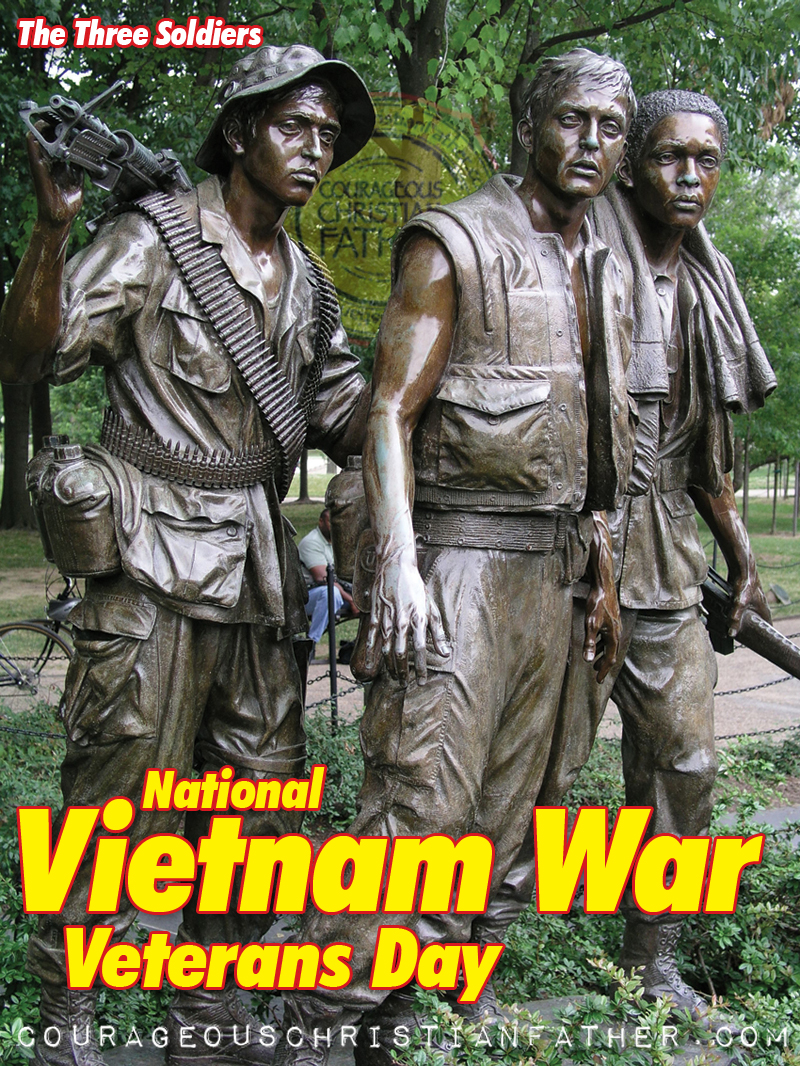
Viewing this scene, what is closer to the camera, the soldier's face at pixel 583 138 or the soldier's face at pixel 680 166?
the soldier's face at pixel 583 138

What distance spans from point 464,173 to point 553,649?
401 cm

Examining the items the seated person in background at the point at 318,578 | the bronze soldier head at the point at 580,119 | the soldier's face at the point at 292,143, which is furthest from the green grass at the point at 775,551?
the soldier's face at the point at 292,143

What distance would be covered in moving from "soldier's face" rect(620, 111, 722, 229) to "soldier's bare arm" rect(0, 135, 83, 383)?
166cm

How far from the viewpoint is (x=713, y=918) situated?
402 cm

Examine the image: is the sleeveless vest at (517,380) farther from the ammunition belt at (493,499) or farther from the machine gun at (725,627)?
the machine gun at (725,627)

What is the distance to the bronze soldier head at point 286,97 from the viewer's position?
9.61 ft

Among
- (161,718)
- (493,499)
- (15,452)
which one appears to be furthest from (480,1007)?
(15,452)

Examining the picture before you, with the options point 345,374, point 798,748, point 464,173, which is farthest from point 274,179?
point 798,748

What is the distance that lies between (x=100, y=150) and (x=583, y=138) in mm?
1211

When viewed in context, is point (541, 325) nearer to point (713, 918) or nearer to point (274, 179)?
point (274, 179)

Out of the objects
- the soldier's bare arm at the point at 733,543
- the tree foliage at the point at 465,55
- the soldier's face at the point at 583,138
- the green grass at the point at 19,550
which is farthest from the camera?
the green grass at the point at 19,550

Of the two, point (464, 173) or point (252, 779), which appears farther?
point (464, 173)

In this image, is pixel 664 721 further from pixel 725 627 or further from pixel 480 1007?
pixel 480 1007

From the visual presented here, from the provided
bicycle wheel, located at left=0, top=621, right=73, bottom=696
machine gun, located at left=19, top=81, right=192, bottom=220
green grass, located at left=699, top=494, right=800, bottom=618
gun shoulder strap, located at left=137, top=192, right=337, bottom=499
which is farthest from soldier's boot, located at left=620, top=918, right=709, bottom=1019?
green grass, located at left=699, top=494, right=800, bottom=618
